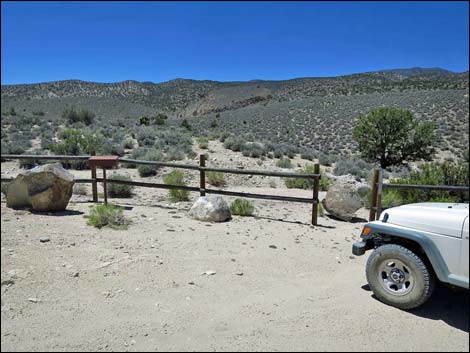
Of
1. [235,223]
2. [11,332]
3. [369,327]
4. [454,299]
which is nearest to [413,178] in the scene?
[235,223]

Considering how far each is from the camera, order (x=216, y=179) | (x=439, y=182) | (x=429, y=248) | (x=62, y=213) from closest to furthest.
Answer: (x=429, y=248), (x=62, y=213), (x=439, y=182), (x=216, y=179)

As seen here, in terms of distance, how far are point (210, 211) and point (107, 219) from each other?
2.03 metres

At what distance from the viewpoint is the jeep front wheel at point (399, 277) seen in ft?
12.4

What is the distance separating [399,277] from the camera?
406 centimetres

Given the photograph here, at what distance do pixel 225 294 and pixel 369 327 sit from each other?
5.30 ft

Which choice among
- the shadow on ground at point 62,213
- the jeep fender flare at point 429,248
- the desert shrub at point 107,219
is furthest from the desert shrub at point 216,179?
the jeep fender flare at point 429,248

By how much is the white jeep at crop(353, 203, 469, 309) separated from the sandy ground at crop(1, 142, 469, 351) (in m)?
0.25

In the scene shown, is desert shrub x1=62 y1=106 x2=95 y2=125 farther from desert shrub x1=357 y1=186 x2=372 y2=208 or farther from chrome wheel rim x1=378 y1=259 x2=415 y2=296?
chrome wheel rim x1=378 y1=259 x2=415 y2=296

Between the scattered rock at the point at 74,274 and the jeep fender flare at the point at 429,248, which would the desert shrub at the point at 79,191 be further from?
the jeep fender flare at the point at 429,248

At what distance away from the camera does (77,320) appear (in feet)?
11.5

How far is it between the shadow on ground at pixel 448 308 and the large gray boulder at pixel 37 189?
582 cm

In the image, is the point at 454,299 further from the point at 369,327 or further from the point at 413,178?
the point at 413,178

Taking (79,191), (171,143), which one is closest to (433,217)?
(79,191)

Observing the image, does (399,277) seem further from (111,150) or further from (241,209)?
(111,150)
